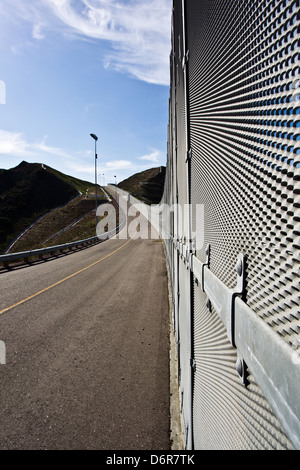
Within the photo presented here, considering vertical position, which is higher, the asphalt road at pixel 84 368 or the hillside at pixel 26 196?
the hillside at pixel 26 196

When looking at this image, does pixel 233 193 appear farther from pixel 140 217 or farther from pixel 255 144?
pixel 140 217

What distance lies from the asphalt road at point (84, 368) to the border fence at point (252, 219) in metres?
2.39

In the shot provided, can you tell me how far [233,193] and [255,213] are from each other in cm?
26

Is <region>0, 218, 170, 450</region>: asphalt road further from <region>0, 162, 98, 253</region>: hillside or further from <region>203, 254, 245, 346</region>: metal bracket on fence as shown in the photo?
<region>0, 162, 98, 253</region>: hillside

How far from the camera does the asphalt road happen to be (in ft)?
11.1

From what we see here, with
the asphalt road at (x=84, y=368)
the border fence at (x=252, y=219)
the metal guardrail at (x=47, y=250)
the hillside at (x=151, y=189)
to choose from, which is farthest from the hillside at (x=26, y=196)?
the border fence at (x=252, y=219)

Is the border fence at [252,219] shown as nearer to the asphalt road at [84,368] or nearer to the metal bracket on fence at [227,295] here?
the metal bracket on fence at [227,295]

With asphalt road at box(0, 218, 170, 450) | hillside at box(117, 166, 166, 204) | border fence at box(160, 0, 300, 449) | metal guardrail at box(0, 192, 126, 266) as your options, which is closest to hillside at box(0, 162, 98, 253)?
metal guardrail at box(0, 192, 126, 266)

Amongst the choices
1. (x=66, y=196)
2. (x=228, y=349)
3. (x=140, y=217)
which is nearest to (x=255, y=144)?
(x=228, y=349)

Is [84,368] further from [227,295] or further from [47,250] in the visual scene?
[47,250]

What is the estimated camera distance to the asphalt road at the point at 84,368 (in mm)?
3396

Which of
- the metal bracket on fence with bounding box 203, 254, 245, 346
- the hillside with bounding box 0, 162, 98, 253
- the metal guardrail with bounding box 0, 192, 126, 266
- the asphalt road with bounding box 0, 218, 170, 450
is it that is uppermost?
the hillside with bounding box 0, 162, 98, 253

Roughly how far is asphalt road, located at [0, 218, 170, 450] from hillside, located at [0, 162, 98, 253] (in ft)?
137
